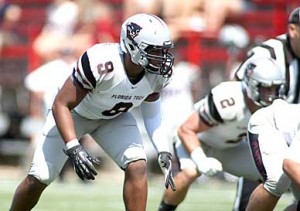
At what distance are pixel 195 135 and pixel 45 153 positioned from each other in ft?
4.22

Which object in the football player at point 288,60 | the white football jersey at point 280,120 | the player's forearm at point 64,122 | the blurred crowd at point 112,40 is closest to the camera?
the white football jersey at point 280,120

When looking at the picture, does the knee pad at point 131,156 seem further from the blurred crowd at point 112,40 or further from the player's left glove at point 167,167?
the blurred crowd at point 112,40

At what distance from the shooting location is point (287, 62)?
6855 mm

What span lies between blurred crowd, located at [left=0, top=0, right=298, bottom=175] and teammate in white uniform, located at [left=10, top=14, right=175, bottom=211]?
4.88 meters

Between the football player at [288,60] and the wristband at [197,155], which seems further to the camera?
the football player at [288,60]

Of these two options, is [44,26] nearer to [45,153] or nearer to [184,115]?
[184,115]

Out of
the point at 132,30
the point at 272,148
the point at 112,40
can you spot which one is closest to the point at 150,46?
the point at 132,30

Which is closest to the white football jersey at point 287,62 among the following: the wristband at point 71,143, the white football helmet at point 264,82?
the white football helmet at point 264,82

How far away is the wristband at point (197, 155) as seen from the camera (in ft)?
20.9

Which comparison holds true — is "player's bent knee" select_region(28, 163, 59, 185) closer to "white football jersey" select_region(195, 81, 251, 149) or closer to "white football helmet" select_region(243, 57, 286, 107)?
"white football jersey" select_region(195, 81, 251, 149)

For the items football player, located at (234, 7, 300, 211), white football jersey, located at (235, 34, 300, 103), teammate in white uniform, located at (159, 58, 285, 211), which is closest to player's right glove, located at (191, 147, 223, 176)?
teammate in white uniform, located at (159, 58, 285, 211)

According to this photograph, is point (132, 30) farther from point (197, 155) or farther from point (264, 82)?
point (197, 155)

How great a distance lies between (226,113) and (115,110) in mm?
1051

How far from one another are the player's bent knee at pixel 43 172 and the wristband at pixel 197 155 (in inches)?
43.6
